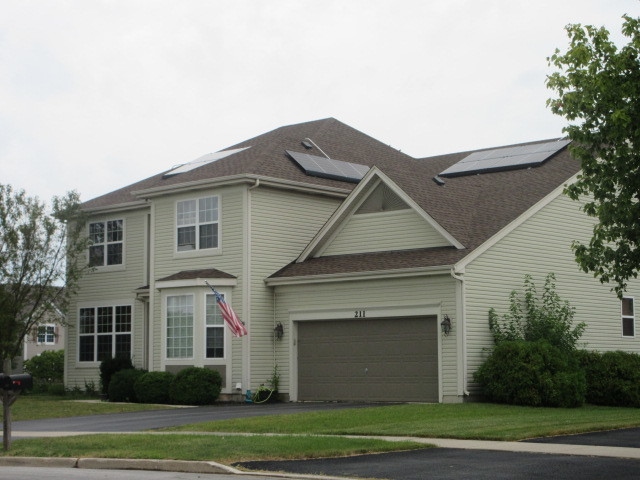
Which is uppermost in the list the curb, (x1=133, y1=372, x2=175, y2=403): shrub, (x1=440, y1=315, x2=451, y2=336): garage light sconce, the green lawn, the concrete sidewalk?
(x1=440, y1=315, x2=451, y2=336): garage light sconce

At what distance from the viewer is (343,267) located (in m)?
28.5

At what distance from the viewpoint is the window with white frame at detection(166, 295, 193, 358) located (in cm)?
3008

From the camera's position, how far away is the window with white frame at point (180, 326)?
Answer: 3008cm

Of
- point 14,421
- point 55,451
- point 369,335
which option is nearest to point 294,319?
point 369,335

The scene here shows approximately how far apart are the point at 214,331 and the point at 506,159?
11.5 meters

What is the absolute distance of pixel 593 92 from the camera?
18.3 meters

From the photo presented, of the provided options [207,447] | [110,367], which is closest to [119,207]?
[110,367]

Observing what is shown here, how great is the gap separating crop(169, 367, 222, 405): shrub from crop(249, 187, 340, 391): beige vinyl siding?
1.15m

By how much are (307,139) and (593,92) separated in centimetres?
1823

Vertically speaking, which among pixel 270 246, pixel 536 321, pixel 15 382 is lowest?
pixel 15 382

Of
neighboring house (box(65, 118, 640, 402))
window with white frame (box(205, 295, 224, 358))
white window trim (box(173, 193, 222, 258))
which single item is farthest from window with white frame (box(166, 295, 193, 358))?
white window trim (box(173, 193, 222, 258))

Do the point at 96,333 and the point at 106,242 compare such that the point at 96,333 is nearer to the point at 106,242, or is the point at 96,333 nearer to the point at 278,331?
the point at 106,242

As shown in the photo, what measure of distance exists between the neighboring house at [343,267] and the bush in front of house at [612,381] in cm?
278

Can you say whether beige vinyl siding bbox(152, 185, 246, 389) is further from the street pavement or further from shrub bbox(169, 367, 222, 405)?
the street pavement
